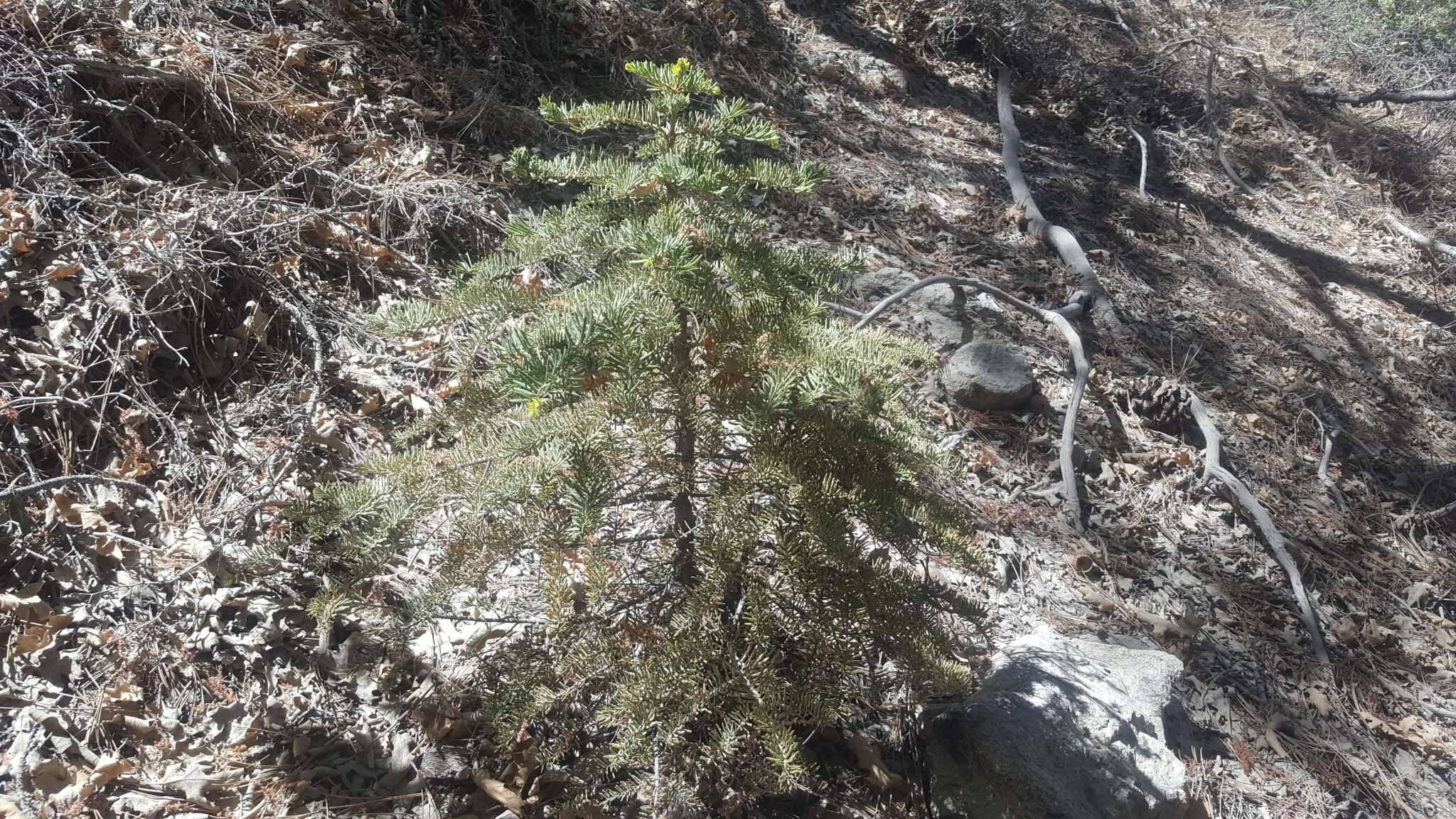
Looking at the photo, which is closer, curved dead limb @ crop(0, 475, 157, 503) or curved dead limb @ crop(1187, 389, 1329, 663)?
curved dead limb @ crop(0, 475, 157, 503)

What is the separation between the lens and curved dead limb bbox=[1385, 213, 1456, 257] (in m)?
7.04

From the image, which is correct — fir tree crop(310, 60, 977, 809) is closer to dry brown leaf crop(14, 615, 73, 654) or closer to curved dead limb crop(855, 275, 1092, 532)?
dry brown leaf crop(14, 615, 73, 654)

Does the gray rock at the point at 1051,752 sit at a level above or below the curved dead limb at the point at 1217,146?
below

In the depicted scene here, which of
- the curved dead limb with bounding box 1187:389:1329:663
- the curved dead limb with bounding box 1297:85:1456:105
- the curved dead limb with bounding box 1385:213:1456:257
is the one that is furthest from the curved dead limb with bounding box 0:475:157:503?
the curved dead limb with bounding box 1297:85:1456:105

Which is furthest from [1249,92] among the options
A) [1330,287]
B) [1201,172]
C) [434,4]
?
[434,4]

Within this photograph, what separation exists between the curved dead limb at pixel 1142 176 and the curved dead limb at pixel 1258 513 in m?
2.77

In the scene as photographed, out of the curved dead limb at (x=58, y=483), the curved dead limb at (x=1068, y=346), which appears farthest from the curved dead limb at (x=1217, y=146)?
the curved dead limb at (x=58, y=483)

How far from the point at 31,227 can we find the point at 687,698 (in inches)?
114

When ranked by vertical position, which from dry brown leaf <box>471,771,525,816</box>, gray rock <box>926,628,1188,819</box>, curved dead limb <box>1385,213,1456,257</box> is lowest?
dry brown leaf <box>471,771,525,816</box>

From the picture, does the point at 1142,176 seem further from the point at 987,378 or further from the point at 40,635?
the point at 40,635

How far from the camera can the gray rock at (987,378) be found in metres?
4.20

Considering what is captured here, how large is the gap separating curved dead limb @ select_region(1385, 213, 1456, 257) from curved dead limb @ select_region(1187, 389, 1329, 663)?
4.40m

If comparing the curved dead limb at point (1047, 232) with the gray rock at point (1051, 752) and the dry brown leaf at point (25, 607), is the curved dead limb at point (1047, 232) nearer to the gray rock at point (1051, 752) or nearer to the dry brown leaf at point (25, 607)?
the gray rock at point (1051, 752)

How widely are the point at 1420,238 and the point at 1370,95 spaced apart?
7.19ft
